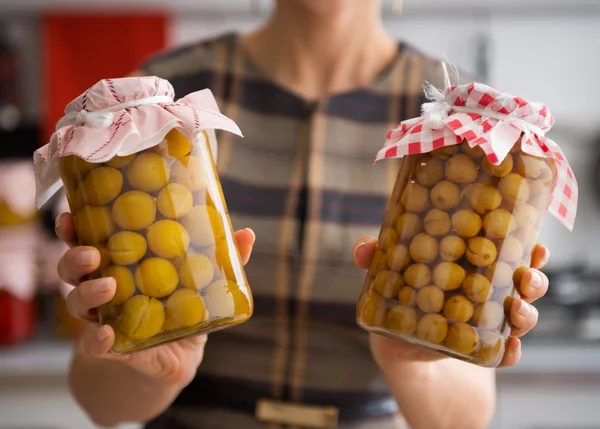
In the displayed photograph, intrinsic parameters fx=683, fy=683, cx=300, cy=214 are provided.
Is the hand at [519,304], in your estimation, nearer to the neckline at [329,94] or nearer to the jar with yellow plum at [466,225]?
the jar with yellow plum at [466,225]

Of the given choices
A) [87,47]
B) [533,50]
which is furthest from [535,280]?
[87,47]

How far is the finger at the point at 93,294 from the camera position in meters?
0.50

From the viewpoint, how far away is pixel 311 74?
886 millimetres

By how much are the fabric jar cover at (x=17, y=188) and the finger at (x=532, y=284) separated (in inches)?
55.9

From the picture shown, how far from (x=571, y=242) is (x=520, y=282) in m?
1.53

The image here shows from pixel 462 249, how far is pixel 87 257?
28 cm

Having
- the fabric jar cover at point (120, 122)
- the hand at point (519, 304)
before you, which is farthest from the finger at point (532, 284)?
the fabric jar cover at point (120, 122)

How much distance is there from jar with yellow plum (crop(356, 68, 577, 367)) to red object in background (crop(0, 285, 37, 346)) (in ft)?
4.41

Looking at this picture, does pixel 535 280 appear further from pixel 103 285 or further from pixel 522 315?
pixel 103 285

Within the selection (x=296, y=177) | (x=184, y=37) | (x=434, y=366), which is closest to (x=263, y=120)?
(x=296, y=177)

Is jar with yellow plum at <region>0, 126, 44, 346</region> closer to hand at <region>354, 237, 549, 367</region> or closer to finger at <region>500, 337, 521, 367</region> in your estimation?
hand at <region>354, 237, 549, 367</region>

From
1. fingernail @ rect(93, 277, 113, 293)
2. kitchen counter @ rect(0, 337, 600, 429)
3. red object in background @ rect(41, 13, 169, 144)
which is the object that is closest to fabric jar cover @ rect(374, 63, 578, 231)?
fingernail @ rect(93, 277, 113, 293)

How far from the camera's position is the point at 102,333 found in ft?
1.69

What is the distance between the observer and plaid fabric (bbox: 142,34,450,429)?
835 mm
